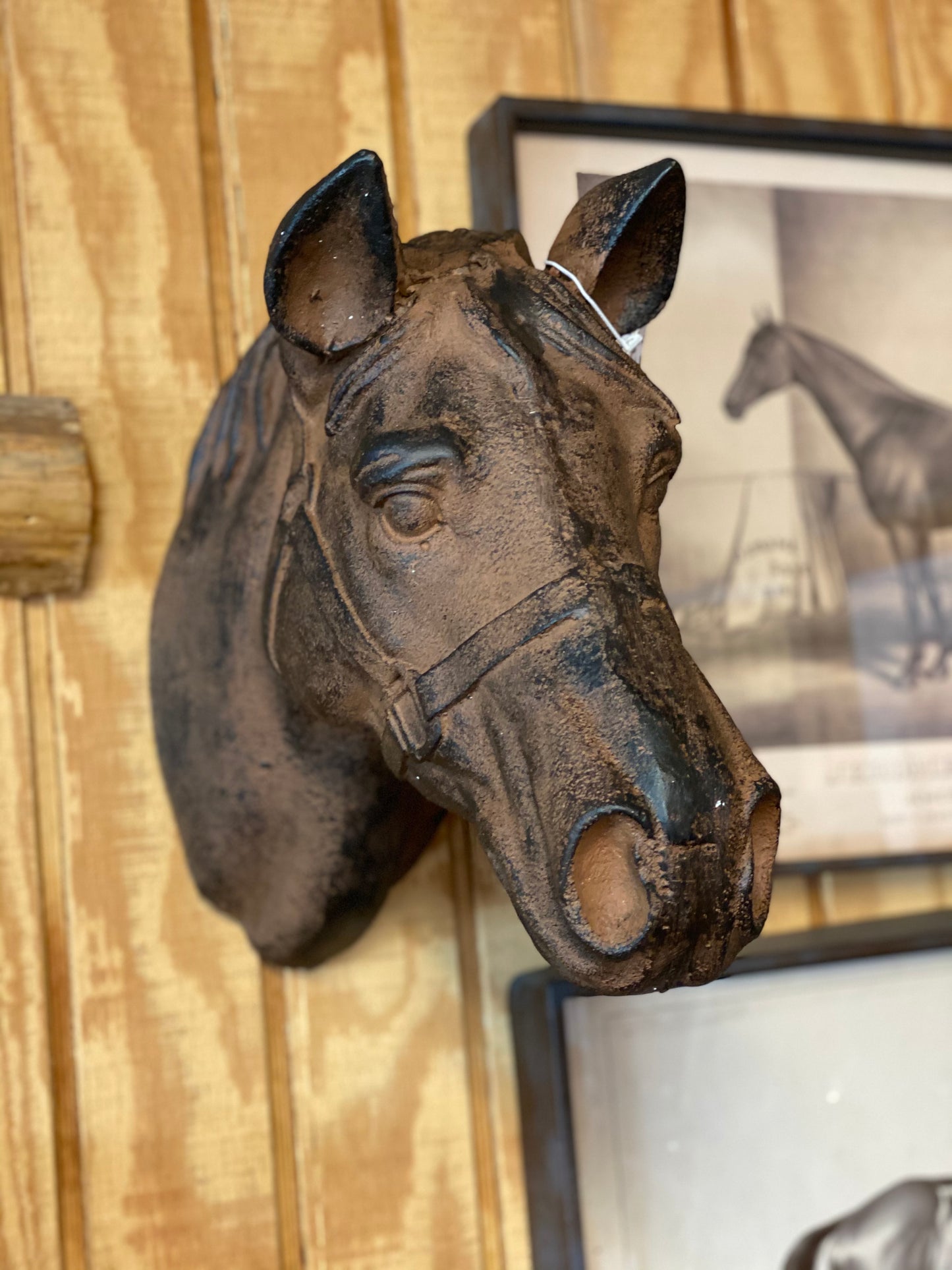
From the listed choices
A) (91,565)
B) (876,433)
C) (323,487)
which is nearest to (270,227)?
(91,565)

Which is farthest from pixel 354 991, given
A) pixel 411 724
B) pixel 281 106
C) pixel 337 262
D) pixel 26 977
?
pixel 281 106

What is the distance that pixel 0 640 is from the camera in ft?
2.63

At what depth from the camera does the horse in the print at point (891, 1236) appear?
0.86m

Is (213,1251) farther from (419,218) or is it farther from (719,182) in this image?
(719,182)

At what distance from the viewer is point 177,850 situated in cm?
82

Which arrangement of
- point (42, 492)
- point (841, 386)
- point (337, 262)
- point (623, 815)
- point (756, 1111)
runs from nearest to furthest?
point (623, 815) → point (337, 262) → point (42, 492) → point (756, 1111) → point (841, 386)

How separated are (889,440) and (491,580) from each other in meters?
0.58

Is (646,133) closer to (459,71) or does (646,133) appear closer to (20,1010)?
(459,71)

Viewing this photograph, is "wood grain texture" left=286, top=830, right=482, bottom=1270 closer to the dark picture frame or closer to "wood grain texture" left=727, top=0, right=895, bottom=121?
the dark picture frame

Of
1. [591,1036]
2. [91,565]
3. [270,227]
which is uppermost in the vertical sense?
[270,227]

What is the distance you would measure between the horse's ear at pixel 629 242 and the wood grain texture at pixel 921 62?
53 centimetres

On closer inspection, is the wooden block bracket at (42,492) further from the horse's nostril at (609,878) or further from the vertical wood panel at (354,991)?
the horse's nostril at (609,878)

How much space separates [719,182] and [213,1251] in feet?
2.73

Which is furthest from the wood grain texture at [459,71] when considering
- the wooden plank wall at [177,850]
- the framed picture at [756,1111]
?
the framed picture at [756,1111]
